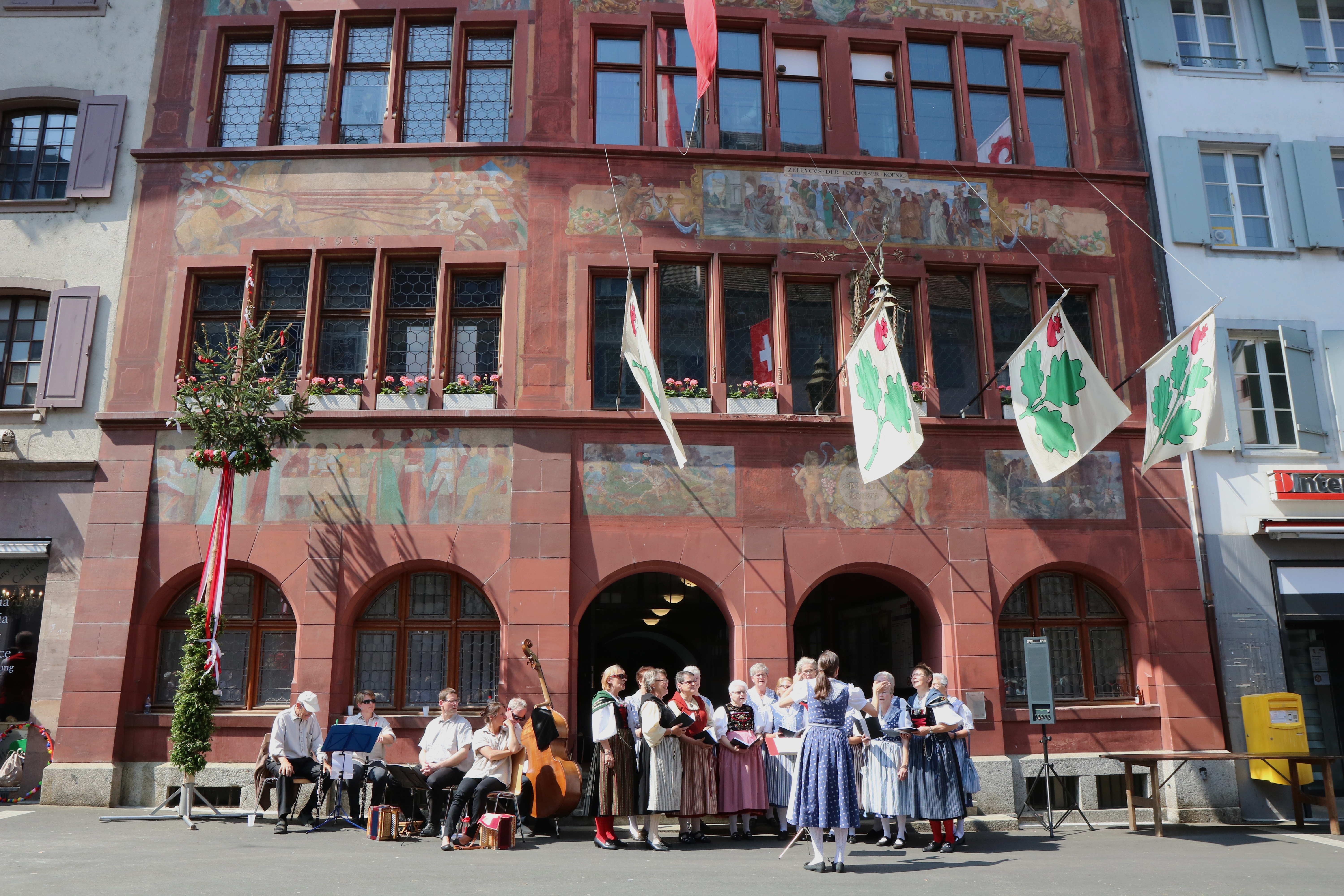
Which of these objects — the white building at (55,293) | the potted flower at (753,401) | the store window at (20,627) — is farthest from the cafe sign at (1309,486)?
the store window at (20,627)

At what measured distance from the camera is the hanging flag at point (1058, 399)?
13.3 m

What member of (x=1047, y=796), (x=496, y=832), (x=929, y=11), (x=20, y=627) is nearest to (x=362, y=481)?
(x=20, y=627)

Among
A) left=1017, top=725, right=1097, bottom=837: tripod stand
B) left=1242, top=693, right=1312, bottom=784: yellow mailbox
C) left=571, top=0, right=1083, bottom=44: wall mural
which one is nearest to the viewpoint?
left=1017, top=725, right=1097, bottom=837: tripod stand

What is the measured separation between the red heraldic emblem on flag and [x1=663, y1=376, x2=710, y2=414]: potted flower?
0.86 metres

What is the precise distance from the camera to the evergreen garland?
39.8ft

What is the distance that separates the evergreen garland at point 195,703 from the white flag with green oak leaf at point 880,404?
8.25 m

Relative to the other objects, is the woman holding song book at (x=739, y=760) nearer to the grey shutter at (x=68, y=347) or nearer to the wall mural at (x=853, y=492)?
the wall mural at (x=853, y=492)

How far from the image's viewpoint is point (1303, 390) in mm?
15781

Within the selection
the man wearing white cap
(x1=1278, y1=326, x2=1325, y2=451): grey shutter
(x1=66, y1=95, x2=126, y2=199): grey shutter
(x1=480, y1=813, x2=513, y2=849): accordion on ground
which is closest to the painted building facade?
(x1=66, y1=95, x2=126, y2=199): grey shutter

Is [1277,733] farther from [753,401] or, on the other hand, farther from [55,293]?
[55,293]

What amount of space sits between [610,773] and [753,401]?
19.6 feet

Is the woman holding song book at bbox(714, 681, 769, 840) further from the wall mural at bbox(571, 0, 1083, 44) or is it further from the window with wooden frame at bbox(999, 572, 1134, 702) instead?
the wall mural at bbox(571, 0, 1083, 44)

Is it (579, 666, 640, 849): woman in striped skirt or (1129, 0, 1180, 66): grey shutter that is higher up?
(1129, 0, 1180, 66): grey shutter

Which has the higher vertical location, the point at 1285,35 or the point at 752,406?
the point at 1285,35
